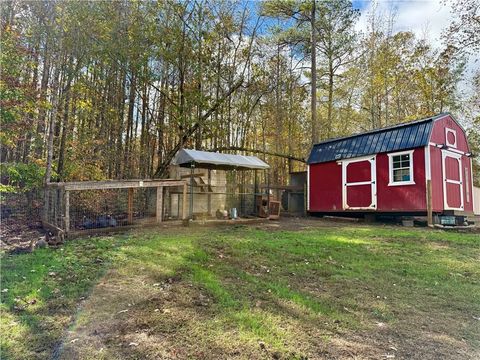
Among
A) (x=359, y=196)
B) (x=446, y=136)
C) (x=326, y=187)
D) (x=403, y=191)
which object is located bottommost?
(x=359, y=196)

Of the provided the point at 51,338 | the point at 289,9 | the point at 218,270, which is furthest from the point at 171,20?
the point at 51,338

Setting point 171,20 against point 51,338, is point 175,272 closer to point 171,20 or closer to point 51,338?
point 51,338

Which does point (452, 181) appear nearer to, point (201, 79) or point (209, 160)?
point (209, 160)

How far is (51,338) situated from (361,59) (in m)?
18.5

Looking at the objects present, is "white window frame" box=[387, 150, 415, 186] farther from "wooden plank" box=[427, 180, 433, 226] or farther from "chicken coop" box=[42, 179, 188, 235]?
"chicken coop" box=[42, 179, 188, 235]

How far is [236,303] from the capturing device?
2914 mm

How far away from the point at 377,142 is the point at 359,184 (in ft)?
5.24

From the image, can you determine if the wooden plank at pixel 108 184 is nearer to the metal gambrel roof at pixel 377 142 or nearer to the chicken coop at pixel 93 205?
the chicken coop at pixel 93 205

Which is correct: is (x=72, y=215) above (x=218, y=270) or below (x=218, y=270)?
above

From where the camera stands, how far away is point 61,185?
20.3ft

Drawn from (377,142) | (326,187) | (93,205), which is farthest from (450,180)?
(93,205)

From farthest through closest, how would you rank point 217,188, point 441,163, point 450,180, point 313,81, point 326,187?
1. point 313,81
2. point 326,187
3. point 217,188
4. point 450,180
5. point 441,163

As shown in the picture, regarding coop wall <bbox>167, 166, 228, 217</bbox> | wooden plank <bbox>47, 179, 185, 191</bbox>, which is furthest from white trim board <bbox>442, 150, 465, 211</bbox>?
wooden plank <bbox>47, 179, 185, 191</bbox>


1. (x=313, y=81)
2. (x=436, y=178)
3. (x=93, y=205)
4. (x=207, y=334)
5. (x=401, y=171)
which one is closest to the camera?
(x=207, y=334)
